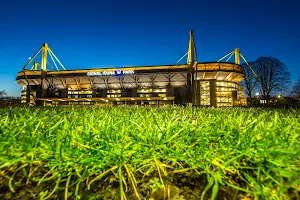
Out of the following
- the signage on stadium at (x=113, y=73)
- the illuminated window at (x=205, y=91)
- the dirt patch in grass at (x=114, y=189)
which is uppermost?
the signage on stadium at (x=113, y=73)

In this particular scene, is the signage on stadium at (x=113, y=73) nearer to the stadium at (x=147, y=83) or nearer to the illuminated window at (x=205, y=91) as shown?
the stadium at (x=147, y=83)

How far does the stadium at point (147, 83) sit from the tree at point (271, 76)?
4.88m

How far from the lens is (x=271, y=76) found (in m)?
36.3

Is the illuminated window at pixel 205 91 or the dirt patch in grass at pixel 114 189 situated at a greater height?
the illuminated window at pixel 205 91

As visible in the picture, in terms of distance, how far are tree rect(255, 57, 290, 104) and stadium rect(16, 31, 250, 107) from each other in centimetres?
488

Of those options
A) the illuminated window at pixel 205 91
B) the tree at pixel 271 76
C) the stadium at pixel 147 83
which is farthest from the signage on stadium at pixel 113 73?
the tree at pixel 271 76

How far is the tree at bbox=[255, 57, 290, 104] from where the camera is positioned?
35.6 meters

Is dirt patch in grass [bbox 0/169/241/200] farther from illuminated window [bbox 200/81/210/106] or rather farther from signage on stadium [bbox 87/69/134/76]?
illuminated window [bbox 200/81/210/106]

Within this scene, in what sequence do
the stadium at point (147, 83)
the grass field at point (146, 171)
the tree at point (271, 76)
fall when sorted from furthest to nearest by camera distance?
the tree at point (271, 76), the stadium at point (147, 83), the grass field at point (146, 171)

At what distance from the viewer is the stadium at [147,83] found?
28703mm

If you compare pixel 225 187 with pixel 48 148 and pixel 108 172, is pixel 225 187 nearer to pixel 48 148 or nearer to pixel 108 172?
pixel 108 172

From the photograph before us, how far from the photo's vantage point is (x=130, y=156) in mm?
876

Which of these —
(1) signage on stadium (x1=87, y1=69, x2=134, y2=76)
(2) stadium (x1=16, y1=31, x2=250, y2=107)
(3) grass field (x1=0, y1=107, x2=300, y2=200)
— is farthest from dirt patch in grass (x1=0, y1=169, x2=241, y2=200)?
(1) signage on stadium (x1=87, y1=69, x2=134, y2=76)

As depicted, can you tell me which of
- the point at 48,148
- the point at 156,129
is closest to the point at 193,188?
the point at 156,129
